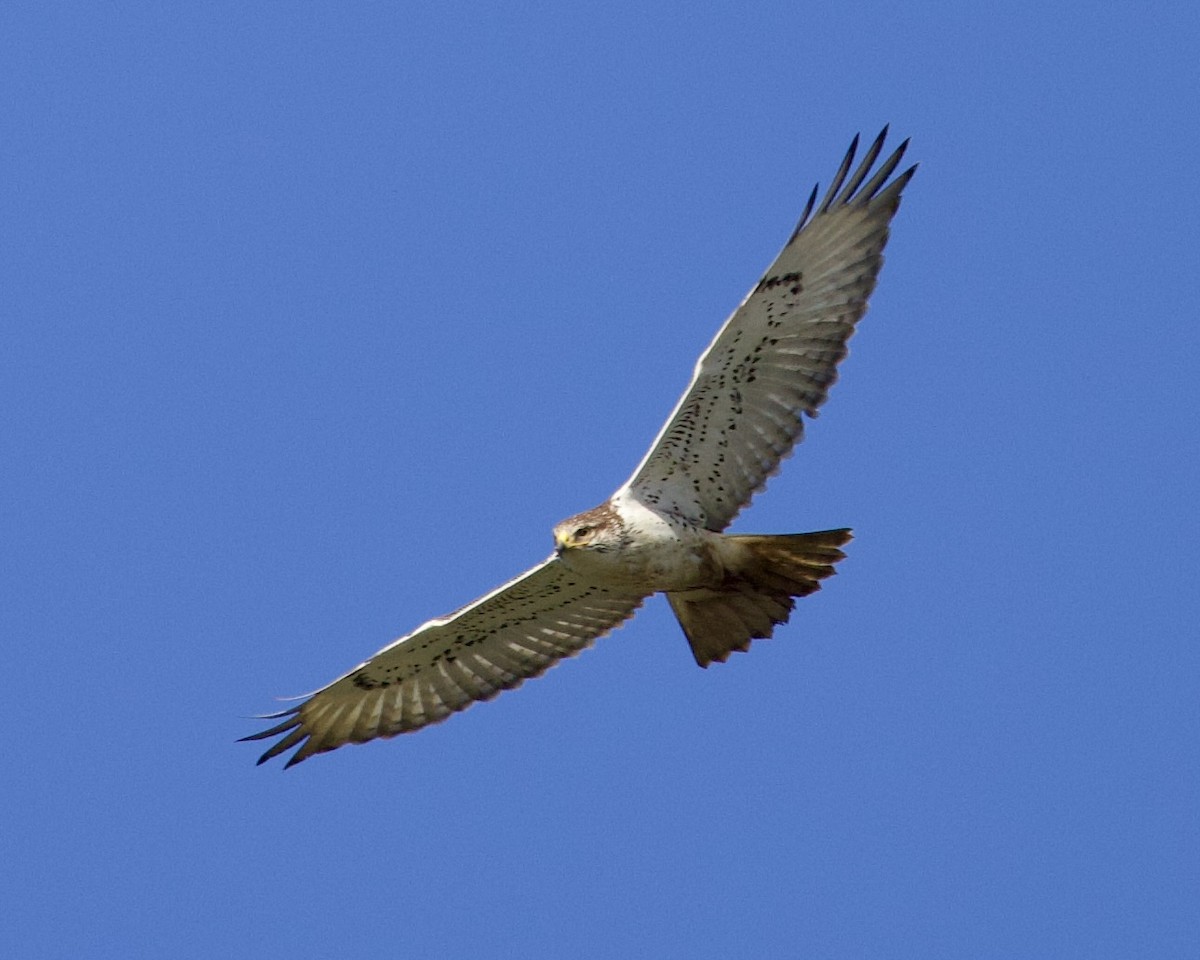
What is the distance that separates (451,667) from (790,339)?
2.91m

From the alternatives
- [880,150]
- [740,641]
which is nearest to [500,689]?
[740,641]

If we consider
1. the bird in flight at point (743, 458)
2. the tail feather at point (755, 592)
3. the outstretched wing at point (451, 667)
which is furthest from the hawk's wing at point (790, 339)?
the outstretched wing at point (451, 667)

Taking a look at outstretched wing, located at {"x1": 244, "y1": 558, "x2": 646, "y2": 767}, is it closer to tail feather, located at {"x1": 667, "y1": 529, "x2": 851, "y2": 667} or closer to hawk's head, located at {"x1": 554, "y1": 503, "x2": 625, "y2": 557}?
tail feather, located at {"x1": 667, "y1": 529, "x2": 851, "y2": 667}

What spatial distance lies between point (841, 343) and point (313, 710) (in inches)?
151

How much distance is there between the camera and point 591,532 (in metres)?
11.0

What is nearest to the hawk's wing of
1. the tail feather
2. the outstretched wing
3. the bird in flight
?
the bird in flight

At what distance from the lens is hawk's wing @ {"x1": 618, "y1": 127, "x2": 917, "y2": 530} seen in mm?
11234

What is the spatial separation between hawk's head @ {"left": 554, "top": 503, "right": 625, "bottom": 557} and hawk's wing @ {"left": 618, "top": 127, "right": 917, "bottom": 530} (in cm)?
27

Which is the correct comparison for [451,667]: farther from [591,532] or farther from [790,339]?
[790,339]

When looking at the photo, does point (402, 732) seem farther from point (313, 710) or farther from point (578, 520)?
point (578, 520)

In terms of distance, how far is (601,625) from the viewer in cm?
1221

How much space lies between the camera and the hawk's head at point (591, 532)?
10953mm

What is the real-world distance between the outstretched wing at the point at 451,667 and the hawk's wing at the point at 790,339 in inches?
41.8

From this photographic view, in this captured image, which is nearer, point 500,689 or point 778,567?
point 778,567
